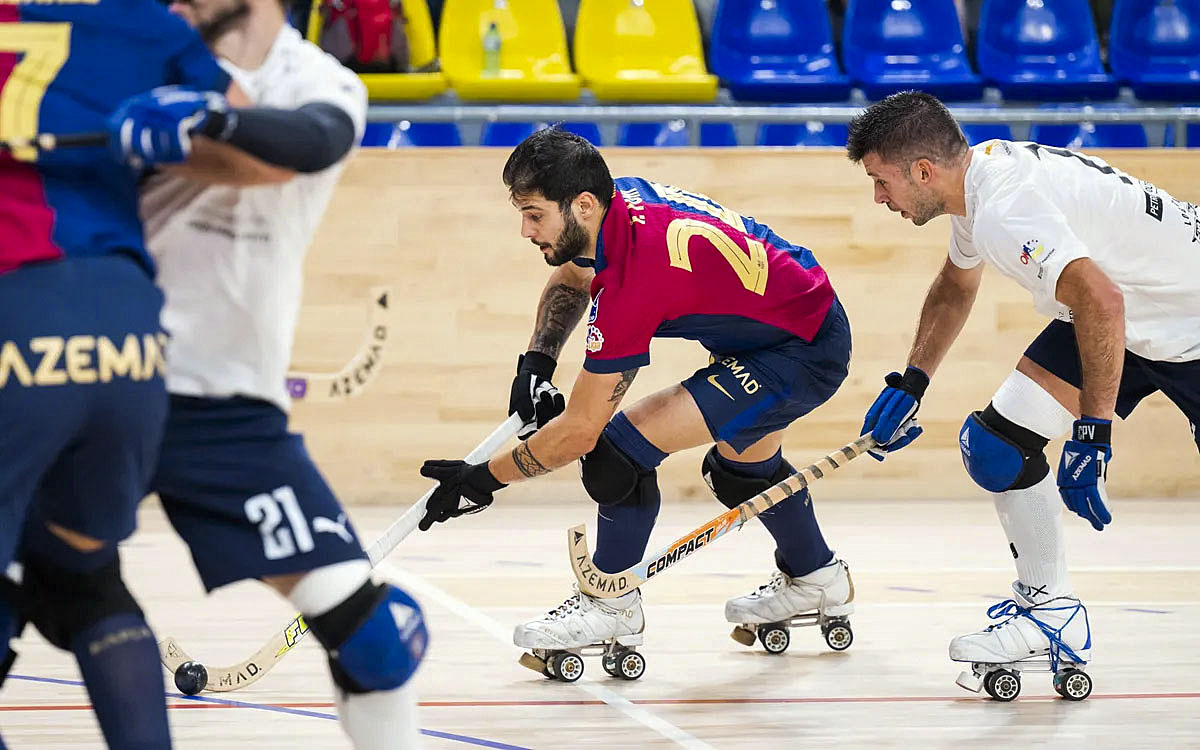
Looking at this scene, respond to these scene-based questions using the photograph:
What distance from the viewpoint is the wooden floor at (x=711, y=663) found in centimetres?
306

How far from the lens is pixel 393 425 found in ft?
21.3

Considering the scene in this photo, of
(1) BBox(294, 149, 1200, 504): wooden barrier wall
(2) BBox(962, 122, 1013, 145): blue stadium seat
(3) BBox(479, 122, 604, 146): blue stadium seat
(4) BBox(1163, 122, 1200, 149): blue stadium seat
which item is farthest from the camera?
(4) BBox(1163, 122, 1200, 149): blue stadium seat

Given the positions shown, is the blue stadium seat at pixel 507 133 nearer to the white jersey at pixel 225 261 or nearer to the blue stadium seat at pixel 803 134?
the blue stadium seat at pixel 803 134

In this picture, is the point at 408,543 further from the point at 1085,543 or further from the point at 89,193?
the point at 89,193

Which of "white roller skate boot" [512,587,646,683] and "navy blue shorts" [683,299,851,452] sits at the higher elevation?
"navy blue shorts" [683,299,851,452]

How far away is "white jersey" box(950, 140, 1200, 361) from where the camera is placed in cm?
309

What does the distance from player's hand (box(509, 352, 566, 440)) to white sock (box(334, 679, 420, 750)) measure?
151cm

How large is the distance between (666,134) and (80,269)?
575cm

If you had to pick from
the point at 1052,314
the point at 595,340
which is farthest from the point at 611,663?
the point at 1052,314

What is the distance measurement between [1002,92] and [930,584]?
146 inches

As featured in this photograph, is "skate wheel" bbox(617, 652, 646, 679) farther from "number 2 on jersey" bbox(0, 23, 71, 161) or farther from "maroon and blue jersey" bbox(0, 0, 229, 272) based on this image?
"number 2 on jersey" bbox(0, 23, 71, 161)

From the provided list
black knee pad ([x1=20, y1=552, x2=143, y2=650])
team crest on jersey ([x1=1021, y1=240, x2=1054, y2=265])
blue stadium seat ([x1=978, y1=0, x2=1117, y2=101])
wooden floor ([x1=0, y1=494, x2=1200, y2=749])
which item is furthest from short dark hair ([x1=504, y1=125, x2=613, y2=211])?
blue stadium seat ([x1=978, y1=0, x2=1117, y2=101])

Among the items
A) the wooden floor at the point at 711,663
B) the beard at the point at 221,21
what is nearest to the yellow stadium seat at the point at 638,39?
the wooden floor at the point at 711,663

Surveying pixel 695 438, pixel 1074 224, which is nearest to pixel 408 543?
pixel 695 438
